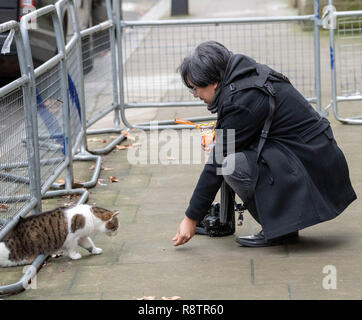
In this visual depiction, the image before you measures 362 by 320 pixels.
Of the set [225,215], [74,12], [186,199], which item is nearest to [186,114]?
[74,12]

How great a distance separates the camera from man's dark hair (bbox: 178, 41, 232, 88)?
4.43m

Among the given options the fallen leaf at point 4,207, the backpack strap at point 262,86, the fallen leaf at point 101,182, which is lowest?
the fallen leaf at point 101,182

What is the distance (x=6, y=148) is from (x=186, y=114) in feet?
14.5

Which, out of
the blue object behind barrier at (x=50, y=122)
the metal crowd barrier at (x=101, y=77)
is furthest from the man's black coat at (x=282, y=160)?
the metal crowd barrier at (x=101, y=77)

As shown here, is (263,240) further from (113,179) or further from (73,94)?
(73,94)

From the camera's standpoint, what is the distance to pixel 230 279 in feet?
13.8

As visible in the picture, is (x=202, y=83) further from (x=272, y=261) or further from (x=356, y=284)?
(x=356, y=284)

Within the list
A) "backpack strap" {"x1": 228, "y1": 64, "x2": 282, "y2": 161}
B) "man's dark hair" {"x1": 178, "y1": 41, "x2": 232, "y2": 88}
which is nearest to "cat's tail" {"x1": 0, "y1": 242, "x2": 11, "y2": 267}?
"man's dark hair" {"x1": 178, "y1": 41, "x2": 232, "y2": 88}

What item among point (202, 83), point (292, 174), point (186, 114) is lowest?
point (186, 114)

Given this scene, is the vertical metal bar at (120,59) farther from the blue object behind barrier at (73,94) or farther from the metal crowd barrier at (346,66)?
the metal crowd barrier at (346,66)

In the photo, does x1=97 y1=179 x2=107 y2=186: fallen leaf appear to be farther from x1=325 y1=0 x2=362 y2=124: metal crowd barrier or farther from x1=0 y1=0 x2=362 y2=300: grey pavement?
x1=325 y1=0 x2=362 y2=124: metal crowd barrier

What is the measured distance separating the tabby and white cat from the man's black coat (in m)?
0.67

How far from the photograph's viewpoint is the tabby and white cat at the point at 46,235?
456 centimetres

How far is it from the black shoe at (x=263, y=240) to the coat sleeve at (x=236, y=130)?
0.41 m
